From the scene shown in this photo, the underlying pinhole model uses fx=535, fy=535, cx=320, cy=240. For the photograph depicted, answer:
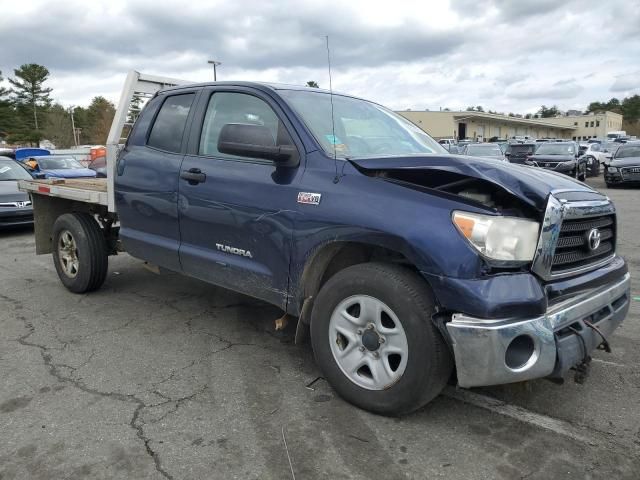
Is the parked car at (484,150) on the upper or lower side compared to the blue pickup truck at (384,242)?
upper

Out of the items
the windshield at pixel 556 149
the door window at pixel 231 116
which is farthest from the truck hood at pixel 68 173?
the windshield at pixel 556 149

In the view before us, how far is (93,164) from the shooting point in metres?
17.9

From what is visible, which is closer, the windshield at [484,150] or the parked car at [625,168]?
the parked car at [625,168]

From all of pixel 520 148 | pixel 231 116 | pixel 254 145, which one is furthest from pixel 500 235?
pixel 520 148

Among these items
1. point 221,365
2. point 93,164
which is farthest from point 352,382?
point 93,164

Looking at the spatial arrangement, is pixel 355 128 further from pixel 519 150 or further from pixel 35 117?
pixel 35 117

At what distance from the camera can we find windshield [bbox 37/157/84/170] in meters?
15.0

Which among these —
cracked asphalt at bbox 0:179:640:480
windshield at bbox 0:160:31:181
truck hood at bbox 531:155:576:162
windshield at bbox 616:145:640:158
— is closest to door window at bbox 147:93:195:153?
cracked asphalt at bbox 0:179:640:480

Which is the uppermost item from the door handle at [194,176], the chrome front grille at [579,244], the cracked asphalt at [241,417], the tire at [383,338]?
the door handle at [194,176]

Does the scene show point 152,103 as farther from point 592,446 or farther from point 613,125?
point 613,125

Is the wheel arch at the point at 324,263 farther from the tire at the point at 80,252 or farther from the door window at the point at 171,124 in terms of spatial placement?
the tire at the point at 80,252

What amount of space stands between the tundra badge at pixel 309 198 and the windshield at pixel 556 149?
756 inches

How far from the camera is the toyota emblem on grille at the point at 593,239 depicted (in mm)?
2979

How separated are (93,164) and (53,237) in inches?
527
